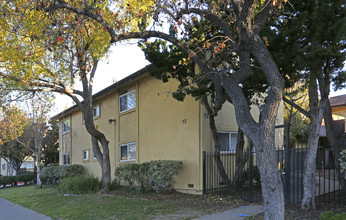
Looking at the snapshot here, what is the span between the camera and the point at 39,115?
17562 millimetres

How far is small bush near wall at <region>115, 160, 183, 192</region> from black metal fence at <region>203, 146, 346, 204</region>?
123 cm

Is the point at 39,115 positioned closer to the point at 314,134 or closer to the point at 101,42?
the point at 101,42

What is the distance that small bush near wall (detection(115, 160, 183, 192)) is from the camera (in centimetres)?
1102

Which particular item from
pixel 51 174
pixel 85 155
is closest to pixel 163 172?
Result: pixel 85 155

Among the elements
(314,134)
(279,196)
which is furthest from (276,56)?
(279,196)

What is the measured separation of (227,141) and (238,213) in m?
4.57

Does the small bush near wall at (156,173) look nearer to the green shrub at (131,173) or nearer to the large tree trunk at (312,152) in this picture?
the green shrub at (131,173)

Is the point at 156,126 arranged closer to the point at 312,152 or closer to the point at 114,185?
the point at 114,185

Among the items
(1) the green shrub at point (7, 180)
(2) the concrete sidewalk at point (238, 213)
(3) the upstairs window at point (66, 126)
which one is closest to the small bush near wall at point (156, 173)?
(2) the concrete sidewalk at point (238, 213)

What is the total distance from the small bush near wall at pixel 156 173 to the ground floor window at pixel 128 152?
2892 millimetres

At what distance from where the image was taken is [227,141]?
12.2 meters

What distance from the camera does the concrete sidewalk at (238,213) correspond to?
7.51 meters

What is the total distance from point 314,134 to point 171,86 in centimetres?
657

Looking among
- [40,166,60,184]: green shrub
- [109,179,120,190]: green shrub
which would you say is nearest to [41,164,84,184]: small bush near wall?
[40,166,60,184]: green shrub
